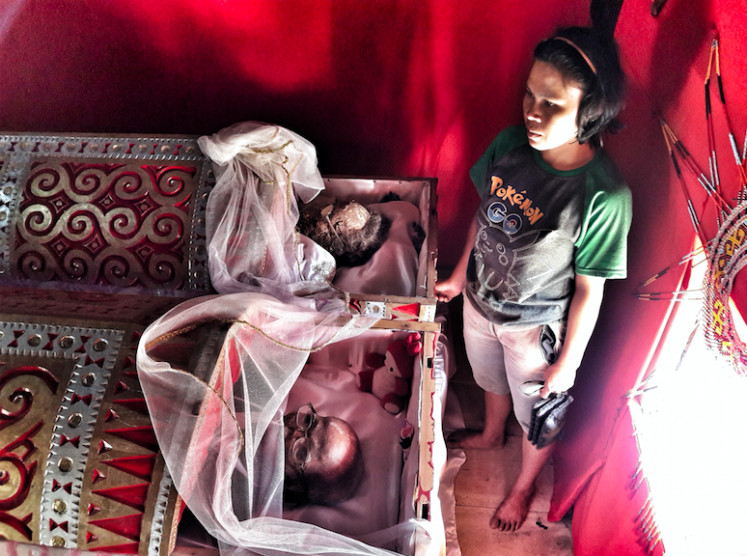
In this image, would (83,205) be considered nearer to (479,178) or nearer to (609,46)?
(479,178)

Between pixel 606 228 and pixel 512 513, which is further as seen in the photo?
pixel 512 513

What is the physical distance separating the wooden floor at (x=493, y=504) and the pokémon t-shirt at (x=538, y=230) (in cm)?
76

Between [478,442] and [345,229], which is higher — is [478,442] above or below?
below

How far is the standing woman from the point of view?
1130mm

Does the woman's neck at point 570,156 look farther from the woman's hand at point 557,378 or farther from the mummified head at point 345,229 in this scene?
the mummified head at point 345,229

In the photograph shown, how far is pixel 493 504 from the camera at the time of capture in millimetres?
1889

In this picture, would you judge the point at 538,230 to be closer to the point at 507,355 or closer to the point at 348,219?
the point at 507,355

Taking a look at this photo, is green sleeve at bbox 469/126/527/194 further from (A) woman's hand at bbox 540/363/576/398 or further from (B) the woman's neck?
(A) woman's hand at bbox 540/363/576/398

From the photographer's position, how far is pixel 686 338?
3.84 feet

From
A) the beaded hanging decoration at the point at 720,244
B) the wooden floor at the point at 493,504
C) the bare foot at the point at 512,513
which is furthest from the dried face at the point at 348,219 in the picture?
the bare foot at the point at 512,513

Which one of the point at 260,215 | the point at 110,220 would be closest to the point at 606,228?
the point at 260,215

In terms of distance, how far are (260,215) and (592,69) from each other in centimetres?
95

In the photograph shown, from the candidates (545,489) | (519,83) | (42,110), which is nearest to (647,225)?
(519,83)

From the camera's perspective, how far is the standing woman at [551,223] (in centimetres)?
113
